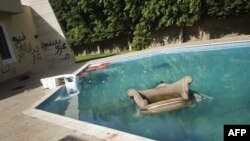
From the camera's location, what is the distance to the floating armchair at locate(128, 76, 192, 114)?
870 centimetres

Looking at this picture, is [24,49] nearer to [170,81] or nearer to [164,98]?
[170,81]

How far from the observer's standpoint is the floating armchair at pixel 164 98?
8.70 meters

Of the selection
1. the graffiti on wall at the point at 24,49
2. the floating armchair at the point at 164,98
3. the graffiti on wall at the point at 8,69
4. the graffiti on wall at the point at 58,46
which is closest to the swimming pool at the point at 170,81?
the floating armchair at the point at 164,98

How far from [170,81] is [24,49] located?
480 inches

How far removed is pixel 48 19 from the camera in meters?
22.5

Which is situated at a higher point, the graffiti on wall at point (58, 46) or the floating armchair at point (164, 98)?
the graffiti on wall at point (58, 46)

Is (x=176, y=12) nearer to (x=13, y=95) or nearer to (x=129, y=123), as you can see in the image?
(x=13, y=95)

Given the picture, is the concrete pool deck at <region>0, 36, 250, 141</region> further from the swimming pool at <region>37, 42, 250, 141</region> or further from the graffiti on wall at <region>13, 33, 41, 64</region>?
the graffiti on wall at <region>13, 33, 41, 64</region>

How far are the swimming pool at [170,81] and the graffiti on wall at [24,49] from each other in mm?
5813

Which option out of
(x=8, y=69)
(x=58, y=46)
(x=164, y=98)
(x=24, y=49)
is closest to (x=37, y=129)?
(x=164, y=98)

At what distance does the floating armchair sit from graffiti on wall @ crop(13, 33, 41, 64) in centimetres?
1274

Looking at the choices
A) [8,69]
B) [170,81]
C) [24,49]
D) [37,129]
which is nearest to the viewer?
[37,129]

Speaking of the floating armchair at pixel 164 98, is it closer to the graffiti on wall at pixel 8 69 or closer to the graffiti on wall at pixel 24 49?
the graffiti on wall at pixel 8 69

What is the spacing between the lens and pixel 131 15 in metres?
26.6
